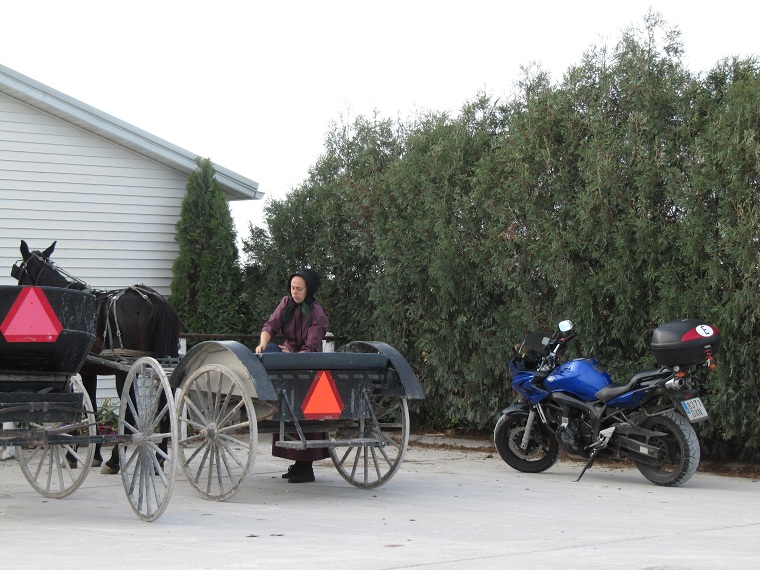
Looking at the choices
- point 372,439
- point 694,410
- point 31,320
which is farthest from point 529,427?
point 31,320

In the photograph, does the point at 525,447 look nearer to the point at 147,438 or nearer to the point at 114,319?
the point at 114,319

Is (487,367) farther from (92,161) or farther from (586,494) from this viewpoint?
(92,161)

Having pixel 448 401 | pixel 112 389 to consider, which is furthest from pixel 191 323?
pixel 448 401

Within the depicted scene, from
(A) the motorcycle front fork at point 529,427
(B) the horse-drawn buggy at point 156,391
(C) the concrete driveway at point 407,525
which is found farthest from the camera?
(A) the motorcycle front fork at point 529,427

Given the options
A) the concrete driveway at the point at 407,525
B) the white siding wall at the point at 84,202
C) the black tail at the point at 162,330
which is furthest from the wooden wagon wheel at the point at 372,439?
the white siding wall at the point at 84,202

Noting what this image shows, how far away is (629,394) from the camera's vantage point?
9.97 metres

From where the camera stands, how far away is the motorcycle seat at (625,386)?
9.84 meters

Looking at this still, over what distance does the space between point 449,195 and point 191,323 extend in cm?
468

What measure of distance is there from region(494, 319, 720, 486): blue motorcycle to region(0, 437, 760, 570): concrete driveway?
0.89ft

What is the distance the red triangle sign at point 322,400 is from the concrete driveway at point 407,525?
71cm

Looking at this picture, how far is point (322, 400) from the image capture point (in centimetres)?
868

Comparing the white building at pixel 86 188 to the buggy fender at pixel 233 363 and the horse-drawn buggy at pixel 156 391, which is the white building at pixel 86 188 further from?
the buggy fender at pixel 233 363

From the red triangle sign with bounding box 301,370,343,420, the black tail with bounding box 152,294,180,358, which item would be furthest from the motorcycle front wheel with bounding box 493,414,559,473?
the black tail with bounding box 152,294,180,358

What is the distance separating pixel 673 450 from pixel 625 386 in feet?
2.34
